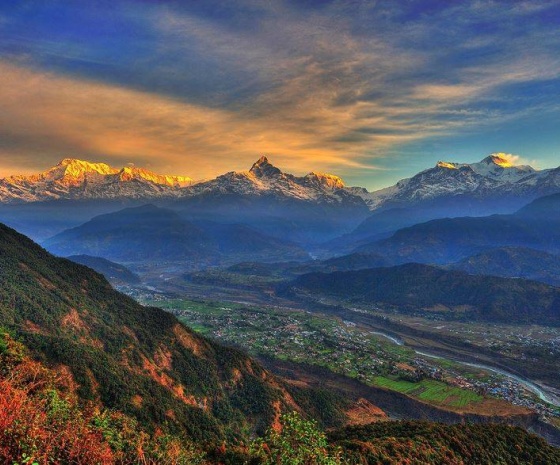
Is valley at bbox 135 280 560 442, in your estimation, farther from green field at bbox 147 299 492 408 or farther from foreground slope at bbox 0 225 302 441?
foreground slope at bbox 0 225 302 441

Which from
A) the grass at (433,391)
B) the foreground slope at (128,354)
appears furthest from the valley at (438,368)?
the foreground slope at (128,354)

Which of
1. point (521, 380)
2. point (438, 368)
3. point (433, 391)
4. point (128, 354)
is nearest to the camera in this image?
point (128, 354)

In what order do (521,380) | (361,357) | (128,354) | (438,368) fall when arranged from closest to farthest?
1. (128,354)
2. (521,380)
3. (438,368)
4. (361,357)

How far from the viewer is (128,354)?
9175 cm

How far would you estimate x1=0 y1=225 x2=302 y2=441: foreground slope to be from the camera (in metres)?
68.4

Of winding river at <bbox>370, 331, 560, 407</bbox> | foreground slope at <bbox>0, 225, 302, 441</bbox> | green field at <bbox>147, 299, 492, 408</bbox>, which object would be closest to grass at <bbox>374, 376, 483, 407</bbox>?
green field at <bbox>147, 299, 492, 408</bbox>

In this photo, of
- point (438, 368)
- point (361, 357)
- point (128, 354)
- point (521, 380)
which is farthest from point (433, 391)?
point (128, 354)

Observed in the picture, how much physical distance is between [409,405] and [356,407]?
23883 millimetres

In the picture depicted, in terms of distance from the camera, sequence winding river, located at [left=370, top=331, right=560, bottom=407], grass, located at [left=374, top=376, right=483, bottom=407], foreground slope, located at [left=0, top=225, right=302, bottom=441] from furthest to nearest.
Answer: winding river, located at [left=370, top=331, right=560, bottom=407], grass, located at [left=374, top=376, right=483, bottom=407], foreground slope, located at [left=0, top=225, right=302, bottom=441]

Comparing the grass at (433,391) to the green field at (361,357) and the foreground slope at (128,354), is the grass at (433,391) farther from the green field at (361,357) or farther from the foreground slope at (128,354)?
the foreground slope at (128,354)

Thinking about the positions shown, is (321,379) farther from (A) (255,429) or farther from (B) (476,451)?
(B) (476,451)

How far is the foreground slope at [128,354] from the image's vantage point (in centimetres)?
6844

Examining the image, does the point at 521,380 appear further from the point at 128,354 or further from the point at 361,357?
the point at 128,354

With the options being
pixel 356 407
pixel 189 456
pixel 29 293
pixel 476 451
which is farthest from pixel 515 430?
pixel 29 293
